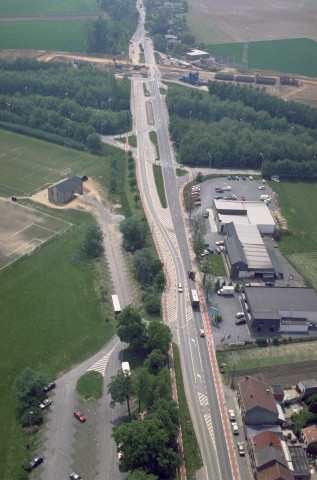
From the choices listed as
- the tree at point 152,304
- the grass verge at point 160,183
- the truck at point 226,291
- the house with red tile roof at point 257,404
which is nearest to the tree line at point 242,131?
the grass verge at point 160,183

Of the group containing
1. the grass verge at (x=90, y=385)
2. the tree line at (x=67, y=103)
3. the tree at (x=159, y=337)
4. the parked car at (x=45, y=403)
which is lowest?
the parked car at (x=45, y=403)

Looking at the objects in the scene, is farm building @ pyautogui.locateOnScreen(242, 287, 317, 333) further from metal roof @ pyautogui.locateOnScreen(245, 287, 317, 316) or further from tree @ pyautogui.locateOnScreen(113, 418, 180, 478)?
tree @ pyautogui.locateOnScreen(113, 418, 180, 478)

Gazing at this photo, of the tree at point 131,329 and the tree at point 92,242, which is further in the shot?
the tree at point 92,242

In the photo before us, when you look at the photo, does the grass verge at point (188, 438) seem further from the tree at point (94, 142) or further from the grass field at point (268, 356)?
the tree at point (94, 142)

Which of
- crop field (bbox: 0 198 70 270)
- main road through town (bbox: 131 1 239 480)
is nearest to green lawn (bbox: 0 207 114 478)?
crop field (bbox: 0 198 70 270)

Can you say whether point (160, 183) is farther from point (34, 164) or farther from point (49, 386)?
point (49, 386)

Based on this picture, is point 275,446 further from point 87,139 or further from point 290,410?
point 87,139

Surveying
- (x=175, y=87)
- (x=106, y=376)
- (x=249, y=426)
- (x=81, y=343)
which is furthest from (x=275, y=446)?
(x=175, y=87)
